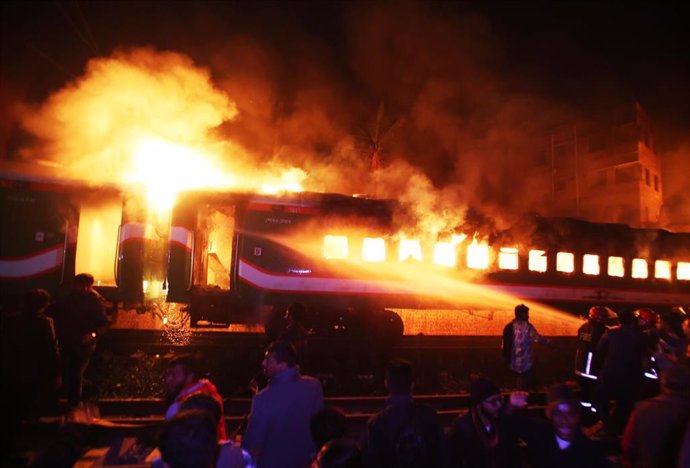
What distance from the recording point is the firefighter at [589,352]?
6230mm

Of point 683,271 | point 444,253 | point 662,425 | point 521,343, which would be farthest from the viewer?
point 683,271

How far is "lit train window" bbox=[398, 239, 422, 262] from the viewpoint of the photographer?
33.5 feet

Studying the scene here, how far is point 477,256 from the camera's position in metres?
10.7

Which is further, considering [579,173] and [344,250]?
[579,173]

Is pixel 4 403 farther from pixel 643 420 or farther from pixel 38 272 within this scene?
pixel 643 420

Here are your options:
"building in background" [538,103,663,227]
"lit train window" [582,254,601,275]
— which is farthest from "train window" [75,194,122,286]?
"building in background" [538,103,663,227]

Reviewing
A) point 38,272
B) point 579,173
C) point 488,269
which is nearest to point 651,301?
point 488,269

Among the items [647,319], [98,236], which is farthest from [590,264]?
[98,236]

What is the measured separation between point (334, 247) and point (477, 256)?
12.4ft

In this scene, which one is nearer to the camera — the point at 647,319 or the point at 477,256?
the point at 647,319

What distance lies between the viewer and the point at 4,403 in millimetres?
4191

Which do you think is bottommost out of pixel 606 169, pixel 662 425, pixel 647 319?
pixel 662 425

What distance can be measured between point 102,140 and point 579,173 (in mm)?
31598

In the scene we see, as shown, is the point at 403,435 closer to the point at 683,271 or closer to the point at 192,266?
the point at 192,266
